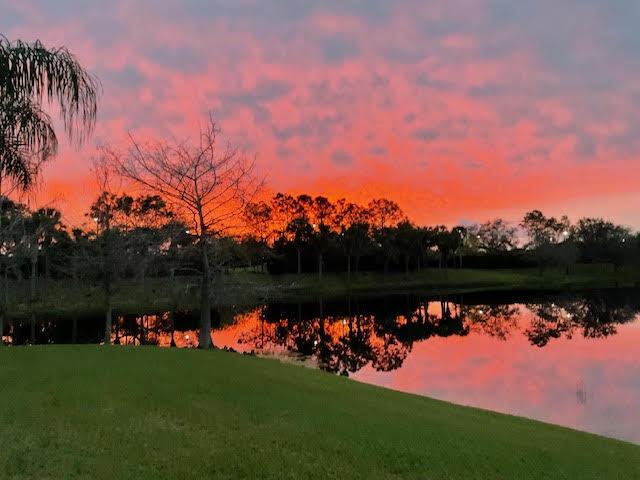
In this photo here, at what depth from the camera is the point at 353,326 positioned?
41.2 metres

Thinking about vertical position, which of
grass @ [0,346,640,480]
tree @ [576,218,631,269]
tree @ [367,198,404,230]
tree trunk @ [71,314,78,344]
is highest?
tree @ [367,198,404,230]

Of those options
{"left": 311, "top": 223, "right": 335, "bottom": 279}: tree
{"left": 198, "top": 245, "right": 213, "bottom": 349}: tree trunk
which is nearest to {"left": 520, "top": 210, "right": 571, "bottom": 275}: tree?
{"left": 311, "top": 223, "right": 335, "bottom": 279}: tree

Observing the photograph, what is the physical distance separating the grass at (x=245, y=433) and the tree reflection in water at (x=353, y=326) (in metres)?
13.3

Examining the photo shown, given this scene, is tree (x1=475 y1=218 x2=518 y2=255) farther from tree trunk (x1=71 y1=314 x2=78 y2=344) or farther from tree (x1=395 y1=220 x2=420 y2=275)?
tree trunk (x1=71 y1=314 x2=78 y2=344)

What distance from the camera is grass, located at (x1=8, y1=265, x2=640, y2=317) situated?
48.2 metres

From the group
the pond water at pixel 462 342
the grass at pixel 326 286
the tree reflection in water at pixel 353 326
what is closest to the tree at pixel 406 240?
the grass at pixel 326 286

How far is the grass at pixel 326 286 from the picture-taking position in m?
48.2

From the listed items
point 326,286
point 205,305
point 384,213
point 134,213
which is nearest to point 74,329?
point 134,213

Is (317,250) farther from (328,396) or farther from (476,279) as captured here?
(328,396)

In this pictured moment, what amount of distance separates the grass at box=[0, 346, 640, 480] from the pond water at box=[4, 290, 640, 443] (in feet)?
24.3

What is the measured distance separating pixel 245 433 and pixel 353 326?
33.1m

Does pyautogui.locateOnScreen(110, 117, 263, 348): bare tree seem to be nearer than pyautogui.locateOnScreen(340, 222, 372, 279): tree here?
Yes

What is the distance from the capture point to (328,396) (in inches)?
474

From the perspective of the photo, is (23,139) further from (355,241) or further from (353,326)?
(355,241)
